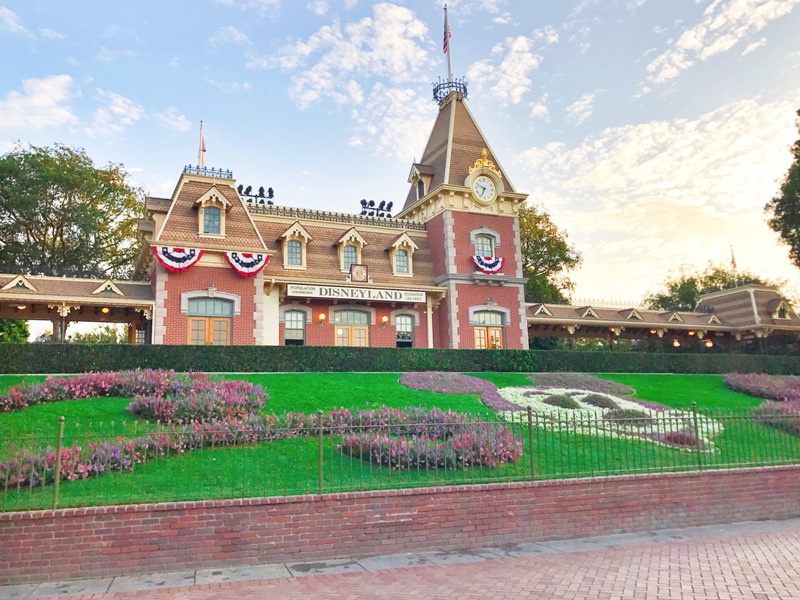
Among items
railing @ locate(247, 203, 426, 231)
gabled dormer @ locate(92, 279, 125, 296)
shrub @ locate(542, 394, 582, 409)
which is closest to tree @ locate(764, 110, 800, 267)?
railing @ locate(247, 203, 426, 231)

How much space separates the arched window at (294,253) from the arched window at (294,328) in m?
2.27

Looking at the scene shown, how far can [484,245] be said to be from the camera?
3197 cm

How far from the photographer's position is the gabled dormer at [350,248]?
97.2ft

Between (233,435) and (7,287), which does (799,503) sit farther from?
(7,287)

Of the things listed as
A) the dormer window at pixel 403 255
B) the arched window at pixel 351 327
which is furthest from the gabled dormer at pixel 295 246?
the dormer window at pixel 403 255

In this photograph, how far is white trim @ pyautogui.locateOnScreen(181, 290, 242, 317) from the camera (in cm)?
2523

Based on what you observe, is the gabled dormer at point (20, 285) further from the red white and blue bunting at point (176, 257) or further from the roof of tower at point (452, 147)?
the roof of tower at point (452, 147)

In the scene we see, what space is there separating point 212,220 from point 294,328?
585 centimetres

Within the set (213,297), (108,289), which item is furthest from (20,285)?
(213,297)

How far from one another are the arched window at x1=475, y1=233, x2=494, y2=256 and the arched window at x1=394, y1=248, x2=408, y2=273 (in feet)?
11.8

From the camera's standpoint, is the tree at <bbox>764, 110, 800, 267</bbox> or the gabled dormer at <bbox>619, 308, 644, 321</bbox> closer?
the gabled dormer at <bbox>619, 308, 644, 321</bbox>

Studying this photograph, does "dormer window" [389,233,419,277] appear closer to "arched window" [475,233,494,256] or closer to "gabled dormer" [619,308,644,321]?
"arched window" [475,233,494,256]

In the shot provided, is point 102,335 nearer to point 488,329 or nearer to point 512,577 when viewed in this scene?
point 488,329

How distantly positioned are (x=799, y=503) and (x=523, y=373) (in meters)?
13.6
